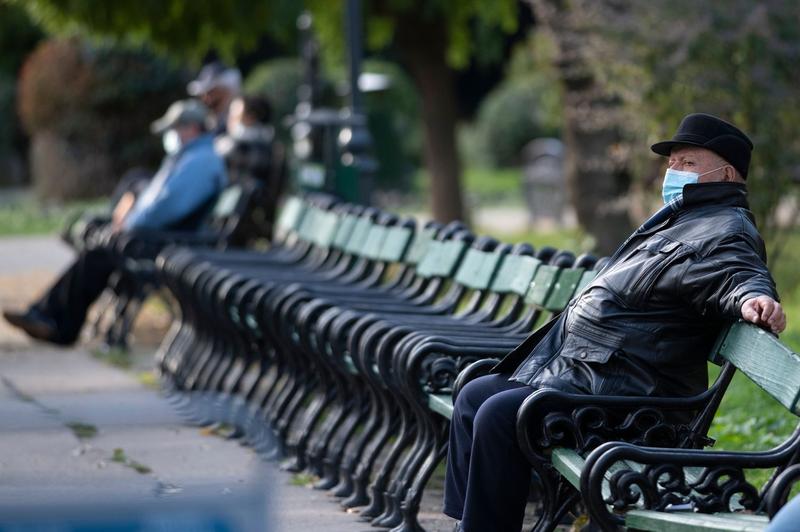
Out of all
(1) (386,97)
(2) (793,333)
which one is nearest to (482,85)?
(1) (386,97)

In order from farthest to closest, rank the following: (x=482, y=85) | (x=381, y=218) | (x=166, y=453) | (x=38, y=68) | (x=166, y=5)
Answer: (x=482, y=85)
(x=38, y=68)
(x=166, y=5)
(x=381, y=218)
(x=166, y=453)

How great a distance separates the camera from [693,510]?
13.3 feet

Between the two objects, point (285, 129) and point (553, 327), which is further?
point (285, 129)

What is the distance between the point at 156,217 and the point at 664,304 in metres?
6.58

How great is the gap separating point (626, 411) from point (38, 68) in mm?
25856

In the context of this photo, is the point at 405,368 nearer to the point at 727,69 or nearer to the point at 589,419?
the point at 589,419

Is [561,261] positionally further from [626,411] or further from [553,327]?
[626,411]

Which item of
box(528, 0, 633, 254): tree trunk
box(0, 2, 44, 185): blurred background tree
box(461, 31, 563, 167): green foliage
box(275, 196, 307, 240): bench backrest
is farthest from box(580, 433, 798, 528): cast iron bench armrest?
box(0, 2, 44, 185): blurred background tree

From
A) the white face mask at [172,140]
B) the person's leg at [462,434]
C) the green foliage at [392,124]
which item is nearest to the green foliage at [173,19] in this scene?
the white face mask at [172,140]

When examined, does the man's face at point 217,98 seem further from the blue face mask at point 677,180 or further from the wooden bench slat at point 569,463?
the wooden bench slat at point 569,463

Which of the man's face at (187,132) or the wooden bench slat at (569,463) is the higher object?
the man's face at (187,132)

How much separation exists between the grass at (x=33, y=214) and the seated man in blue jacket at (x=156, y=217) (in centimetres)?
1039

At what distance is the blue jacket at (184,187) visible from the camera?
10.5m

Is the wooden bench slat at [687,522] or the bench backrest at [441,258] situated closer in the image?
the wooden bench slat at [687,522]
